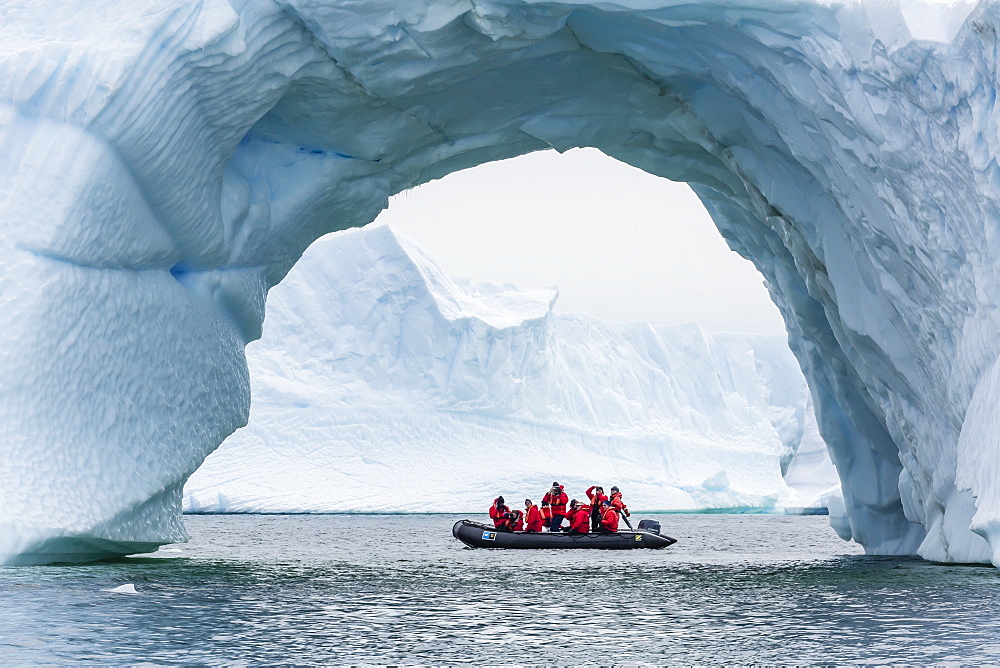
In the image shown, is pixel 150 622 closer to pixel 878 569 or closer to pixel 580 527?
pixel 878 569

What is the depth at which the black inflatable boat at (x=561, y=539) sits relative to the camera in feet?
50.4

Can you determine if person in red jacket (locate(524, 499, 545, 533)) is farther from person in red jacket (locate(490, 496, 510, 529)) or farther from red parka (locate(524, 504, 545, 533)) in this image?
person in red jacket (locate(490, 496, 510, 529))

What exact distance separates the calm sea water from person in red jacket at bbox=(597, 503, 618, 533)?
314 cm

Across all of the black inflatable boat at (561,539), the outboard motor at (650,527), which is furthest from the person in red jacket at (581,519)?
the outboard motor at (650,527)

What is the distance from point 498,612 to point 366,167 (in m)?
6.64

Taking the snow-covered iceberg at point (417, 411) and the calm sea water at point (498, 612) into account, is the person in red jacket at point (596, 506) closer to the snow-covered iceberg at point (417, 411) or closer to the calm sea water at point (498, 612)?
the calm sea water at point (498, 612)

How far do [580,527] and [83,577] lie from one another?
827 centimetres

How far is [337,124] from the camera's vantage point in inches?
463

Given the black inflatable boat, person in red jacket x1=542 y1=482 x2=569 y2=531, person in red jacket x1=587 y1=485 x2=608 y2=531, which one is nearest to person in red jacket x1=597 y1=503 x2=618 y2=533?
person in red jacket x1=587 y1=485 x2=608 y2=531

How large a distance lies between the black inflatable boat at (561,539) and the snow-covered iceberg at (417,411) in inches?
588

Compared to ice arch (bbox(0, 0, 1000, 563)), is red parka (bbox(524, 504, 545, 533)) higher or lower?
lower

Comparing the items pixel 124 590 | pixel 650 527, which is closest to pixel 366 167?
pixel 124 590

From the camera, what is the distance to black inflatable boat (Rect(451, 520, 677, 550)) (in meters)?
15.4

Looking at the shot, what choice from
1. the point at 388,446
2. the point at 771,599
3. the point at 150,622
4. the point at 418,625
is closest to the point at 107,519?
the point at 150,622
